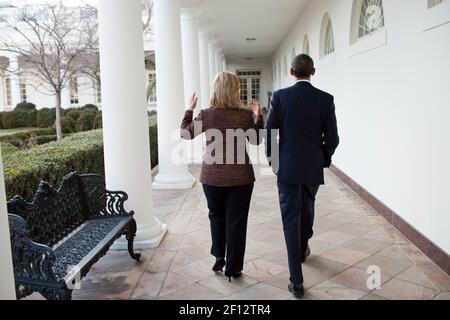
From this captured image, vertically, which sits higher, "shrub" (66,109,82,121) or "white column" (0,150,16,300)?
"shrub" (66,109,82,121)

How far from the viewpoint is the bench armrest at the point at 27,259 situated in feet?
8.87

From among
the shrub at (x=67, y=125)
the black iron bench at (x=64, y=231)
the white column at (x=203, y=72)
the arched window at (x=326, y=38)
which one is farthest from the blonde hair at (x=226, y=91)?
the shrub at (x=67, y=125)

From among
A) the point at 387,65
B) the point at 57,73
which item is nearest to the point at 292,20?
the point at 57,73

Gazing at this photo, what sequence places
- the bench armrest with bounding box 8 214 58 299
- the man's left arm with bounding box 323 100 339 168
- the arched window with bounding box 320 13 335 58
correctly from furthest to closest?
the arched window with bounding box 320 13 335 58, the man's left arm with bounding box 323 100 339 168, the bench armrest with bounding box 8 214 58 299

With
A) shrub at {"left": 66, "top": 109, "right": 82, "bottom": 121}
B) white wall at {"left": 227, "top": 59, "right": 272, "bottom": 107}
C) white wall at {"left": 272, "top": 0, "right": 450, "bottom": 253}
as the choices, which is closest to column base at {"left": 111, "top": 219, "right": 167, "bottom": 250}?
white wall at {"left": 272, "top": 0, "right": 450, "bottom": 253}

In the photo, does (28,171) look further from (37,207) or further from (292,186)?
(292,186)

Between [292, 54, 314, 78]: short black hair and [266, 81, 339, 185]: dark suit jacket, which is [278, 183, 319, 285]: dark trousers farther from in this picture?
[292, 54, 314, 78]: short black hair

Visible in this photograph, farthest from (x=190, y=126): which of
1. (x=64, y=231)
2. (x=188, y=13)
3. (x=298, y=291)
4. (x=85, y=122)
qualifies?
(x=85, y=122)

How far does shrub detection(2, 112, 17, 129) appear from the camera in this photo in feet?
84.3

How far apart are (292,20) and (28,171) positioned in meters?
12.7

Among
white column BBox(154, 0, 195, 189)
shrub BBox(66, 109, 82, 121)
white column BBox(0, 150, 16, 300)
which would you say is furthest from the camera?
shrub BBox(66, 109, 82, 121)

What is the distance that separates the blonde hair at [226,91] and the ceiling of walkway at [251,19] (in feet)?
27.6

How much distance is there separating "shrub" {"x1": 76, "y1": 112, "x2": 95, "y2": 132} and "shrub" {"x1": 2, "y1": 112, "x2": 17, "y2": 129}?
7.25 m

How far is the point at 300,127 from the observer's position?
11.2 feet
